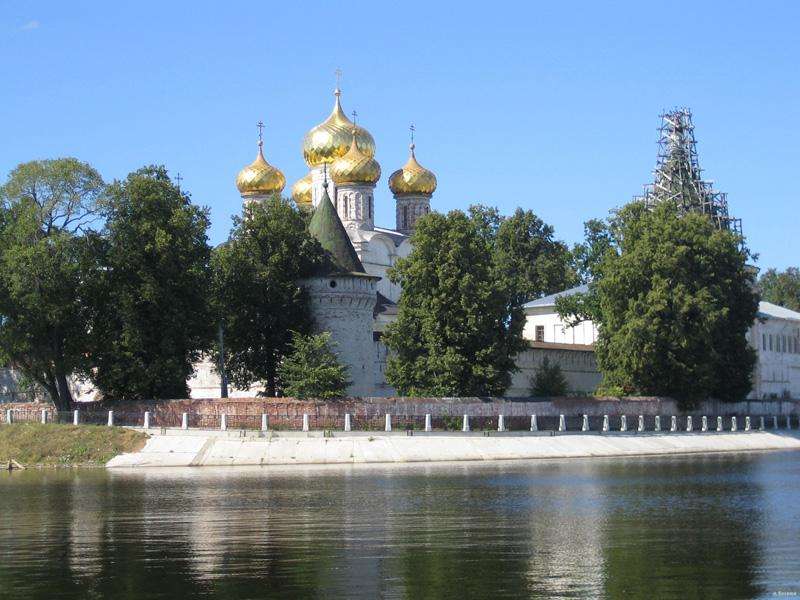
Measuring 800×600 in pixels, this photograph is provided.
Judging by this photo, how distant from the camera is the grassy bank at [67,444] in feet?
156

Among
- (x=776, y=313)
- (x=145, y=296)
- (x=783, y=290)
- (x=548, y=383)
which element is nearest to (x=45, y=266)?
(x=145, y=296)

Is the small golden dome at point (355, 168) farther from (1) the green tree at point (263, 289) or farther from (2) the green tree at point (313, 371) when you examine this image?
(2) the green tree at point (313, 371)

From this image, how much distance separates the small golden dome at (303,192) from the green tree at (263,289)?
24951mm

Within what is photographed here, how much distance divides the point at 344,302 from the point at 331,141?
23842 millimetres

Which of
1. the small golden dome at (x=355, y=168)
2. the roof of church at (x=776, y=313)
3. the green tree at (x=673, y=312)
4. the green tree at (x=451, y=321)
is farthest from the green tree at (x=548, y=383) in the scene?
the roof of church at (x=776, y=313)

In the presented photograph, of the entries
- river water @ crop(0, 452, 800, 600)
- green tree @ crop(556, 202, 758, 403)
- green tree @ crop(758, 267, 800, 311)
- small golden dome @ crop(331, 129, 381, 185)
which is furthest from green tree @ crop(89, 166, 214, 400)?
green tree @ crop(758, 267, 800, 311)

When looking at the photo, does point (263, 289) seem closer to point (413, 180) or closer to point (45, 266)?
point (45, 266)

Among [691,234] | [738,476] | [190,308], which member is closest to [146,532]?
[738,476]

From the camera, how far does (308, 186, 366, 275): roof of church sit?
63375mm

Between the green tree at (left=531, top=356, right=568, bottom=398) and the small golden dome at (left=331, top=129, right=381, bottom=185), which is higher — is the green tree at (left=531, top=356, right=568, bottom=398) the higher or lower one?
the lower one

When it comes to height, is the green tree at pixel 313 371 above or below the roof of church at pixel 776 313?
below

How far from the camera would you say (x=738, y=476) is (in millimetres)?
41844

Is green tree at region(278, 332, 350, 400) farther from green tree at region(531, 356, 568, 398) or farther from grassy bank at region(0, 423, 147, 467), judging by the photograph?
green tree at region(531, 356, 568, 398)

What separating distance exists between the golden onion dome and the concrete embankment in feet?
123
